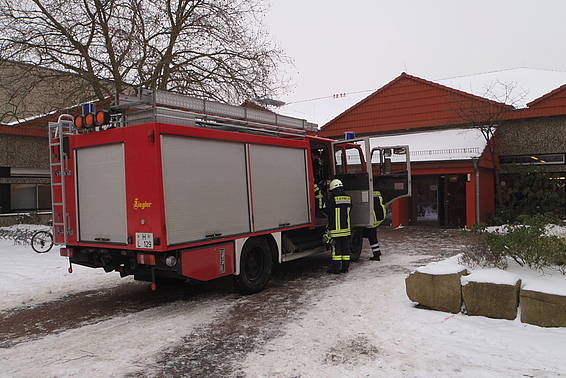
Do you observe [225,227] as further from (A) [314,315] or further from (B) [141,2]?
(B) [141,2]

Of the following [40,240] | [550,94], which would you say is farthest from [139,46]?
[550,94]

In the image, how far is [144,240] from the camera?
580cm

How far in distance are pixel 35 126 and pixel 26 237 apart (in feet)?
21.1

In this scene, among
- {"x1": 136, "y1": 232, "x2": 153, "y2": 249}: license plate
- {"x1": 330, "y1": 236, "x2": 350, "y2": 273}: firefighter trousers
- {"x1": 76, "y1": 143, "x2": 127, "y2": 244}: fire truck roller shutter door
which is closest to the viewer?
Answer: {"x1": 136, "y1": 232, "x2": 153, "y2": 249}: license plate

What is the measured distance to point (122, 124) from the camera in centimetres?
627

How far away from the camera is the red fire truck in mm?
5820

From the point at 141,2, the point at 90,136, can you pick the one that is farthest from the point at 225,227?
the point at 141,2

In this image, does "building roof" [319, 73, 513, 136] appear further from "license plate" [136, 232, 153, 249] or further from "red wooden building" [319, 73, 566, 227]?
"license plate" [136, 232, 153, 249]

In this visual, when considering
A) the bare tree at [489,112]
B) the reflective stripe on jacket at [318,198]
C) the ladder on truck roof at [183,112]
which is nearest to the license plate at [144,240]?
the ladder on truck roof at [183,112]

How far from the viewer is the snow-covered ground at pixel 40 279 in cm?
746

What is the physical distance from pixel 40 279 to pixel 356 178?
6467 mm

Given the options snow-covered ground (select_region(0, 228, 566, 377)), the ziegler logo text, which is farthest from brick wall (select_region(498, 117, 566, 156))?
the ziegler logo text

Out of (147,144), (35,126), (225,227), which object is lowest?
(225,227)

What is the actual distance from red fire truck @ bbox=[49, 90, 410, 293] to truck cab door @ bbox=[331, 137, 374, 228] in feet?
5.07
